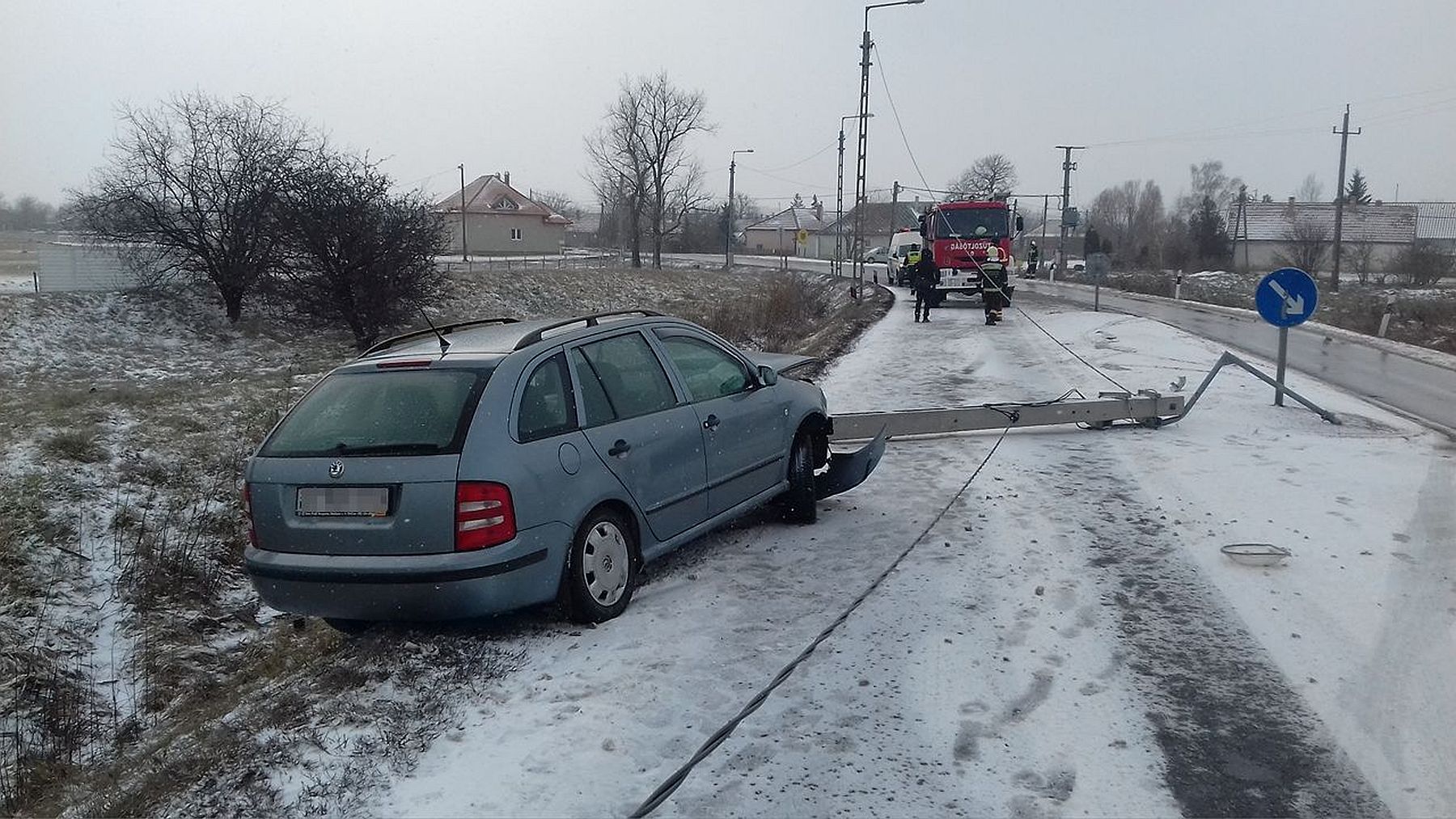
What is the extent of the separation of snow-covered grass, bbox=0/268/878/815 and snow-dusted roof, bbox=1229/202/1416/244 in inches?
3152

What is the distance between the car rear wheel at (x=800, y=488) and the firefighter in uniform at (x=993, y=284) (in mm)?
17515

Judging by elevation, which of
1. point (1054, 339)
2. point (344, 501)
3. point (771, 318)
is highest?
point (771, 318)

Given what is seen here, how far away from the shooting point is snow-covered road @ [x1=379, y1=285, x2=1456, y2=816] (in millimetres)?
3711

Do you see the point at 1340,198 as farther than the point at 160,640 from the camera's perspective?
Yes

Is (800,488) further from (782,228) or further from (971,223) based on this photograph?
(782,228)

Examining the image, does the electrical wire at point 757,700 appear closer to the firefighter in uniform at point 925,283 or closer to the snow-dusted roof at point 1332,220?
the firefighter in uniform at point 925,283

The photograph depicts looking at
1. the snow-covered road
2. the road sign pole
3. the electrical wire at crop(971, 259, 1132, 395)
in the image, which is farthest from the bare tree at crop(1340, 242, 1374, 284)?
the snow-covered road

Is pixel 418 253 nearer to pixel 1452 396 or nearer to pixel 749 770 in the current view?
pixel 1452 396

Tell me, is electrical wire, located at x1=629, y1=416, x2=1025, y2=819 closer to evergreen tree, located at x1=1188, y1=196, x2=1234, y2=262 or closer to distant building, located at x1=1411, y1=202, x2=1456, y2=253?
evergreen tree, located at x1=1188, y1=196, x2=1234, y2=262

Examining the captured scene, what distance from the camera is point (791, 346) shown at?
19375 mm

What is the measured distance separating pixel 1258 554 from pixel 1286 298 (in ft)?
17.3

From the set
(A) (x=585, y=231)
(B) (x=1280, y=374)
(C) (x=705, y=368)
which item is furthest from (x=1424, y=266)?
(A) (x=585, y=231)

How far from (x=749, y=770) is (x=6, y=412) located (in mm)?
12300

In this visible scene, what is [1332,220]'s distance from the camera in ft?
276
